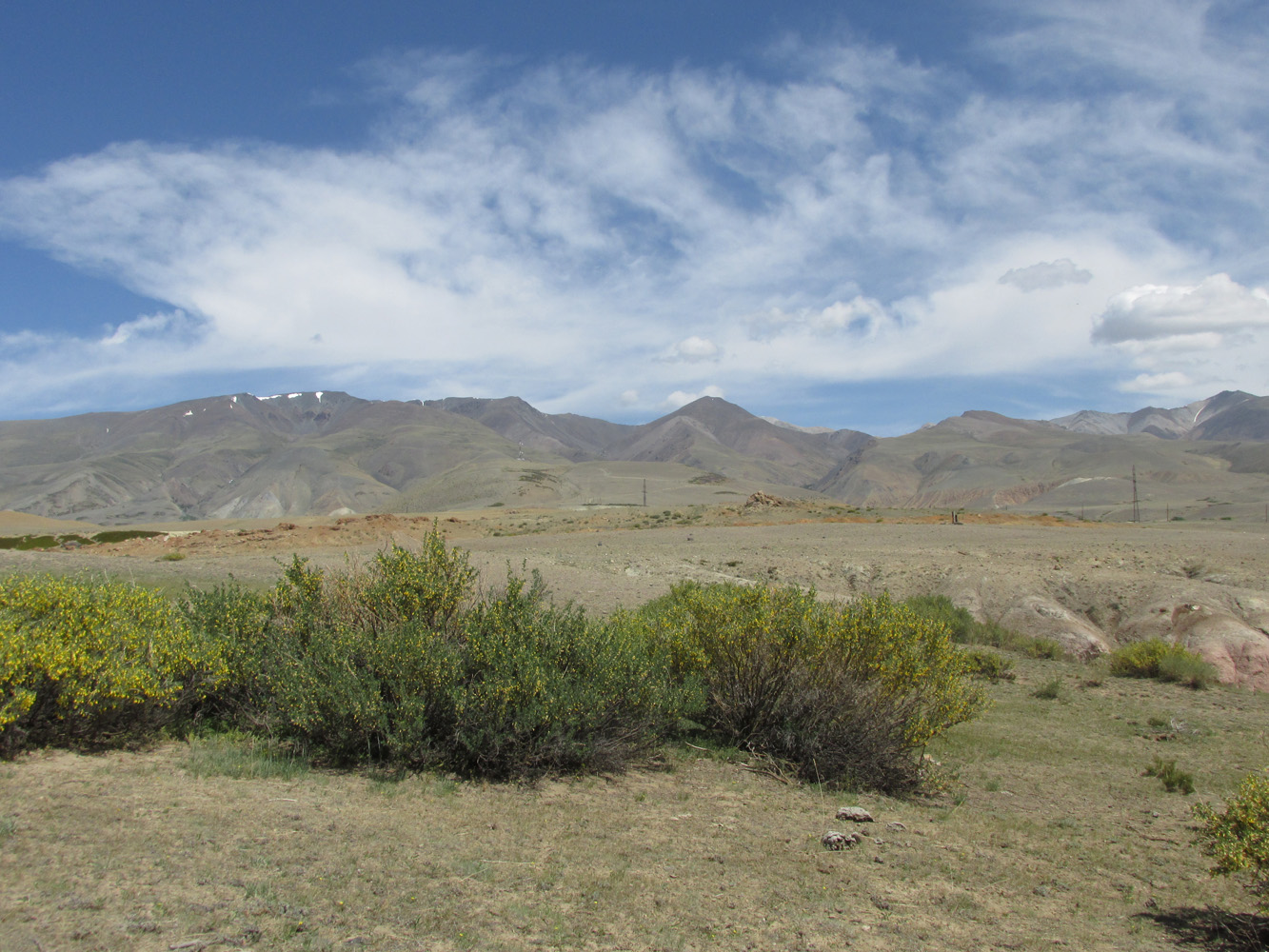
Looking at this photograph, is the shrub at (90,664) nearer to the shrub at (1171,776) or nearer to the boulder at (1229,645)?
the shrub at (1171,776)

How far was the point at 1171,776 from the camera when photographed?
28.3ft

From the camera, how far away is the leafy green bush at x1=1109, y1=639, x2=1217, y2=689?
13791 millimetres

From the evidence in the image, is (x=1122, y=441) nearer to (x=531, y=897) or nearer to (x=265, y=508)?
(x=265, y=508)

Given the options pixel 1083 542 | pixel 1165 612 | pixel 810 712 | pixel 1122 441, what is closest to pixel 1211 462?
pixel 1122 441

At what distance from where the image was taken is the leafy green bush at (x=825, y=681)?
822cm

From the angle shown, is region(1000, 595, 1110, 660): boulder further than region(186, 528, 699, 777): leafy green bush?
Yes

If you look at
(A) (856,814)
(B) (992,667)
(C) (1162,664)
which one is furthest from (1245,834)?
(C) (1162,664)

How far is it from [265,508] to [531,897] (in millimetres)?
182860

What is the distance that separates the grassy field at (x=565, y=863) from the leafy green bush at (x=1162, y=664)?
641 centimetres

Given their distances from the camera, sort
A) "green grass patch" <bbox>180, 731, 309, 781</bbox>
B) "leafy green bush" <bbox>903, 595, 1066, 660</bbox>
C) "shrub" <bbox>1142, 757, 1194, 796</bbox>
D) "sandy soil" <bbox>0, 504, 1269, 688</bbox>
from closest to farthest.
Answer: "green grass patch" <bbox>180, 731, 309, 781</bbox>, "shrub" <bbox>1142, 757, 1194, 796</bbox>, "leafy green bush" <bbox>903, 595, 1066, 660</bbox>, "sandy soil" <bbox>0, 504, 1269, 688</bbox>

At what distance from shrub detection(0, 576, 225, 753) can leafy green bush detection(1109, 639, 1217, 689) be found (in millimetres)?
15042

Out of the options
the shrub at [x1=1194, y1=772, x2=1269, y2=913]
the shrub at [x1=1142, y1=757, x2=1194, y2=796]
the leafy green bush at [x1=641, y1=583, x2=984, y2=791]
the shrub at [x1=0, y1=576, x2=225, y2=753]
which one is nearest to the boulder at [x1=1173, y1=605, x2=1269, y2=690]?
the shrub at [x1=1142, y1=757, x2=1194, y2=796]

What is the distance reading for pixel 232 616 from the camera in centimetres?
853

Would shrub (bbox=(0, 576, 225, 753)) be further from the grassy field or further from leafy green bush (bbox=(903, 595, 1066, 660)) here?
leafy green bush (bbox=(903, 595, 1066, 660))
